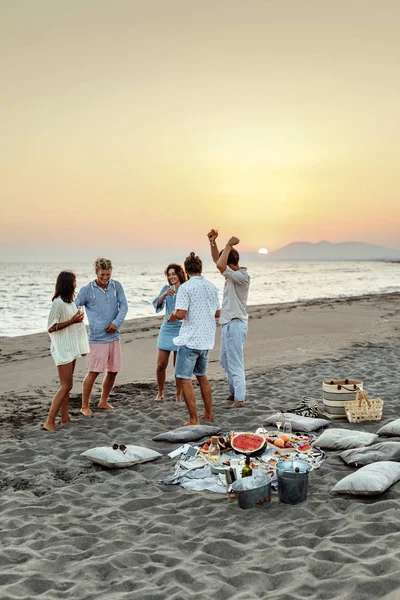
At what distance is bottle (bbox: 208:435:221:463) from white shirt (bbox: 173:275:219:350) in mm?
1247

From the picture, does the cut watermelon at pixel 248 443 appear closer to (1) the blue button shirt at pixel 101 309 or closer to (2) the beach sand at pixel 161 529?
(2) the beach sand at pixel 161 529

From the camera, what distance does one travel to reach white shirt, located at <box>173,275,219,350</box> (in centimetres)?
611

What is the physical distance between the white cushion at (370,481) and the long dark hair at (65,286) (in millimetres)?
3628

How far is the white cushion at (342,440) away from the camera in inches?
207

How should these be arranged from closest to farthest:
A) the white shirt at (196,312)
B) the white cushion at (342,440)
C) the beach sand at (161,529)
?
1. the beach sand at (161,529)
2. the white cushion at (342,440)
3. the white shirt at (196,312)

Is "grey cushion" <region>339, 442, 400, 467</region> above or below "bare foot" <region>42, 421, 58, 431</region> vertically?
above

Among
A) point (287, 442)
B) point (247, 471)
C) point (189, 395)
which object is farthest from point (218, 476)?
point (189, 395)

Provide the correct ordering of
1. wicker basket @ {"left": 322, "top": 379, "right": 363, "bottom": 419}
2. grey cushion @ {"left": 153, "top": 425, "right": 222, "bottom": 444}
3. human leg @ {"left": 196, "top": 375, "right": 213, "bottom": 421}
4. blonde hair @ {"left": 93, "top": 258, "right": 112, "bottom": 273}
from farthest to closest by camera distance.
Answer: blonde hair @ {"left": 93, "top": 258, "right": 112, "bottom": 273}
wicker basket @ {"left": 322, "top": 379, "right": 363, "bottom": 419}
human leg @ {"left": 196, "top": 375, "right": 213, "bottom": 421}
grey cushion @ {"left": 153, "top": 425, "right": 222, "bottom": 444}

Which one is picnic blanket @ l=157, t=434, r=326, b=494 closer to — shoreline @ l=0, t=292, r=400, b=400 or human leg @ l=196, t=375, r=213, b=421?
human leg @ l=196, t=375, r=213, b=421

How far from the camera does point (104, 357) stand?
22.9 ft

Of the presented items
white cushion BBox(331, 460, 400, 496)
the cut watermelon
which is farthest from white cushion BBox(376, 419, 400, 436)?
the cut watermelon

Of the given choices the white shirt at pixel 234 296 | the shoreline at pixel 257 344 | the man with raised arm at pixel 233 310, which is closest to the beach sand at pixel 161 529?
the man with raised arm at pixel 233 310

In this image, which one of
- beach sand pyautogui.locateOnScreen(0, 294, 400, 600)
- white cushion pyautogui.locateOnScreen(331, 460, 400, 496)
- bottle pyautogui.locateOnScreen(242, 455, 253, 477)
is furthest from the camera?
bottle pyautogui.locateOnScreen(242, 455, 253, 477)

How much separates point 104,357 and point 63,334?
859 millimetres
